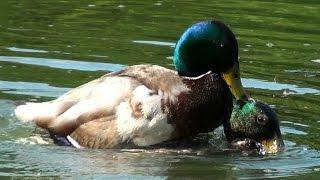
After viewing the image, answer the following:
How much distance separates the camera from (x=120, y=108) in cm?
892

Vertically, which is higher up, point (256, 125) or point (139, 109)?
point (139, 109)

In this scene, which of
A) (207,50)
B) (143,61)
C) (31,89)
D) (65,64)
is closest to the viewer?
(207,50)

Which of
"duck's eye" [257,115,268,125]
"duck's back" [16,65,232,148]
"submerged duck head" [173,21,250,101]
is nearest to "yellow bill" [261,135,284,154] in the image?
"duck's eye" [257,115,268,125]

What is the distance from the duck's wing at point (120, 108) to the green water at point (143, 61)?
0.54 ft

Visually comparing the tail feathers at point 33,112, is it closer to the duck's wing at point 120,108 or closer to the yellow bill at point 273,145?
the duck's wing at point 120,108

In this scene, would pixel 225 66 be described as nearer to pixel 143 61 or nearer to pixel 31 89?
pixel 31 89

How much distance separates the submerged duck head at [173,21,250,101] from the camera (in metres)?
9.18

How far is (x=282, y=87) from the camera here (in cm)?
1112

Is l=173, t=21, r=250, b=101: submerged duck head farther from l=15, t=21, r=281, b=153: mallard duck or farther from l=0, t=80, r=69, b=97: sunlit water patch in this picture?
l=0, t=80, r=69, b=97: sunlit water patch

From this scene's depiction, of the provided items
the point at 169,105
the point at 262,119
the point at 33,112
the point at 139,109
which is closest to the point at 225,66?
the point at 262,119

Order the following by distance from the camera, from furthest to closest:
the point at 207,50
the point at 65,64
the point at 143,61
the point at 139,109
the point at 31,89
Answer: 1. the point at 143,61
2. the point at 65,64
3. the point at 31,89
4. the point at 207,50
5. the point at 139,109

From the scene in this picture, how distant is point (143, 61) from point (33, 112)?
286 cm

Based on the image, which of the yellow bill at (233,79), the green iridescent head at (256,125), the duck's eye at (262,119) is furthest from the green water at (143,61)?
the yellow bill at (233,79)

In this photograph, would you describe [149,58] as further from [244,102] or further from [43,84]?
Result: [244,102]
